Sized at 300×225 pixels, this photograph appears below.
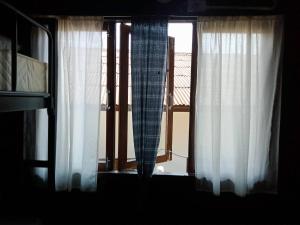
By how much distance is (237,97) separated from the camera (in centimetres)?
249

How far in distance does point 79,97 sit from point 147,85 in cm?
61

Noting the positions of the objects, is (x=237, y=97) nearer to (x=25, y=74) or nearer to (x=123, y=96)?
(x=123, y=96)

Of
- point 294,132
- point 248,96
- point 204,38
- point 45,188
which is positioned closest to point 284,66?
point 248,96

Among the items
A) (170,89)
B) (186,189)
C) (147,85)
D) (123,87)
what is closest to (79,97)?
(123,87)

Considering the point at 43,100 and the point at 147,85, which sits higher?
the point at 147,85

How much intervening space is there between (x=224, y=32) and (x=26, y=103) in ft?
5.50

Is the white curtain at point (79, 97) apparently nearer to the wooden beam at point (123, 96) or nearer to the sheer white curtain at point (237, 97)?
the wooden beam at point (123, 96)

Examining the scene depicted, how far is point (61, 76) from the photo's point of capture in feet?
8.37

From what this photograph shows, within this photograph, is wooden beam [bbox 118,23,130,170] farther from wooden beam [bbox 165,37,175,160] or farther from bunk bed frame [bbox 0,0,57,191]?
bunk bed frame [bbox 0,0,57,191]

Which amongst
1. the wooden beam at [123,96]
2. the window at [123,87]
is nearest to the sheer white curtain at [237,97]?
the window at [123,87]

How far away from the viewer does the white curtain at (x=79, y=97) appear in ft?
8.30

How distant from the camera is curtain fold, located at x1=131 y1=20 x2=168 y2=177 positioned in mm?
2535

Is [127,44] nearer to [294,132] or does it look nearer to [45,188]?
[45,188]

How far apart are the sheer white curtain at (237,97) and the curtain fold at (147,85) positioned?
337 millimetres
